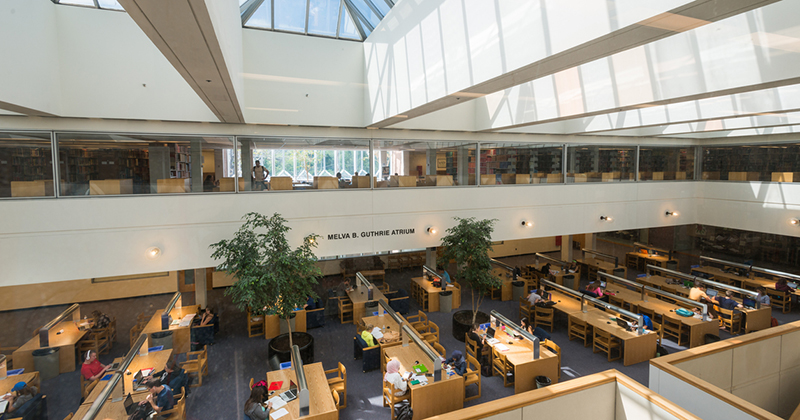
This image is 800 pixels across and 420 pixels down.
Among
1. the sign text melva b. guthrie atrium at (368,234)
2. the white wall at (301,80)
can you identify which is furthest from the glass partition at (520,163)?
the white wall at (301,80)

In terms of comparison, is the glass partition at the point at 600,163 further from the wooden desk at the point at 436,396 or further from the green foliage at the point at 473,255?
the wooden desk at the point at 436,396

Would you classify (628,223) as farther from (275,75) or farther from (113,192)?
(113,192)

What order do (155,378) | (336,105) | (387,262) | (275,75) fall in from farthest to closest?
(387,262) → (336,105) → (275,75) → (155,378)

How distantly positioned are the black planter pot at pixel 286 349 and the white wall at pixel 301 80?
18.8ft

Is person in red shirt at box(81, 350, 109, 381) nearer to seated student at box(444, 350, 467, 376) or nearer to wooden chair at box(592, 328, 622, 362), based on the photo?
seated student at box(444, 350, 467, 376)

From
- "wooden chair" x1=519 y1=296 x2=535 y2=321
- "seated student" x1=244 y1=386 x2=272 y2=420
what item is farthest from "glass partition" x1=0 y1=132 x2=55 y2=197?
"wooden chair" x1=519 y1=296 x2=535 y2=321

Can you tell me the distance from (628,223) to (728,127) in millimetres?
4817

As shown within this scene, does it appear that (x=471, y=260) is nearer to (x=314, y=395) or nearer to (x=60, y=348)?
(x=314, y=395)

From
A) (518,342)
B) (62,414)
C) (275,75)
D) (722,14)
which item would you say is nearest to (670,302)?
(518,342)

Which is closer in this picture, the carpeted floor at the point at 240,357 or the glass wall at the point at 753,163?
the carpeted floor at the point at 240,357

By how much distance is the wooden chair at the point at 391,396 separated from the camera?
691 centimetres

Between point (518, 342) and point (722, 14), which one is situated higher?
point (722, 14)

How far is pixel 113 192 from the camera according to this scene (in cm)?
876

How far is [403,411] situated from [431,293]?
19.0ft
